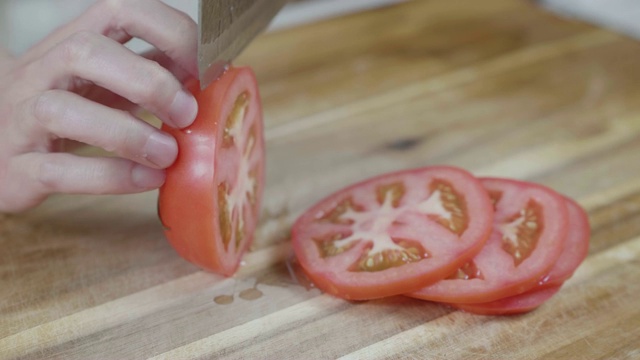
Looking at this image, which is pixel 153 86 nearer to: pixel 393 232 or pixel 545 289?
pixel 393 232

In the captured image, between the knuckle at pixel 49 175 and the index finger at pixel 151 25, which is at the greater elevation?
the index finger at pixel 151 25

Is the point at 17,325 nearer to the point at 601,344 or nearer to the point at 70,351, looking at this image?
the point at 70,351

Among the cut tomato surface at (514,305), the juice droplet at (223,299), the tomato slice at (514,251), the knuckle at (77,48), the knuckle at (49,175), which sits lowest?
the juice droplet at (223,299)

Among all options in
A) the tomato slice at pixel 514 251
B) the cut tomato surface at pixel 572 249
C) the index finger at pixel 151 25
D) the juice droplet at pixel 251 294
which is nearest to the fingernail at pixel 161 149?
the index finger at pixel 151 25

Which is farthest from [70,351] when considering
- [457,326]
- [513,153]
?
[513,153]

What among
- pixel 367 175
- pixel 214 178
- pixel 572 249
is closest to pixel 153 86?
pixel 214 178

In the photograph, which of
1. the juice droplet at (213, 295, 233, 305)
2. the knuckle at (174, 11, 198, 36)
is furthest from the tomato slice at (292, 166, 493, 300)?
the knuckle at (174, 11, 198, 36)

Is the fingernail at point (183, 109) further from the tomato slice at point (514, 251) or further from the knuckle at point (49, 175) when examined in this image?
→ the tomato slice at point (514, 251)

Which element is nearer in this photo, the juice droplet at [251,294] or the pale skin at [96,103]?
the pale skin at [96,103]
